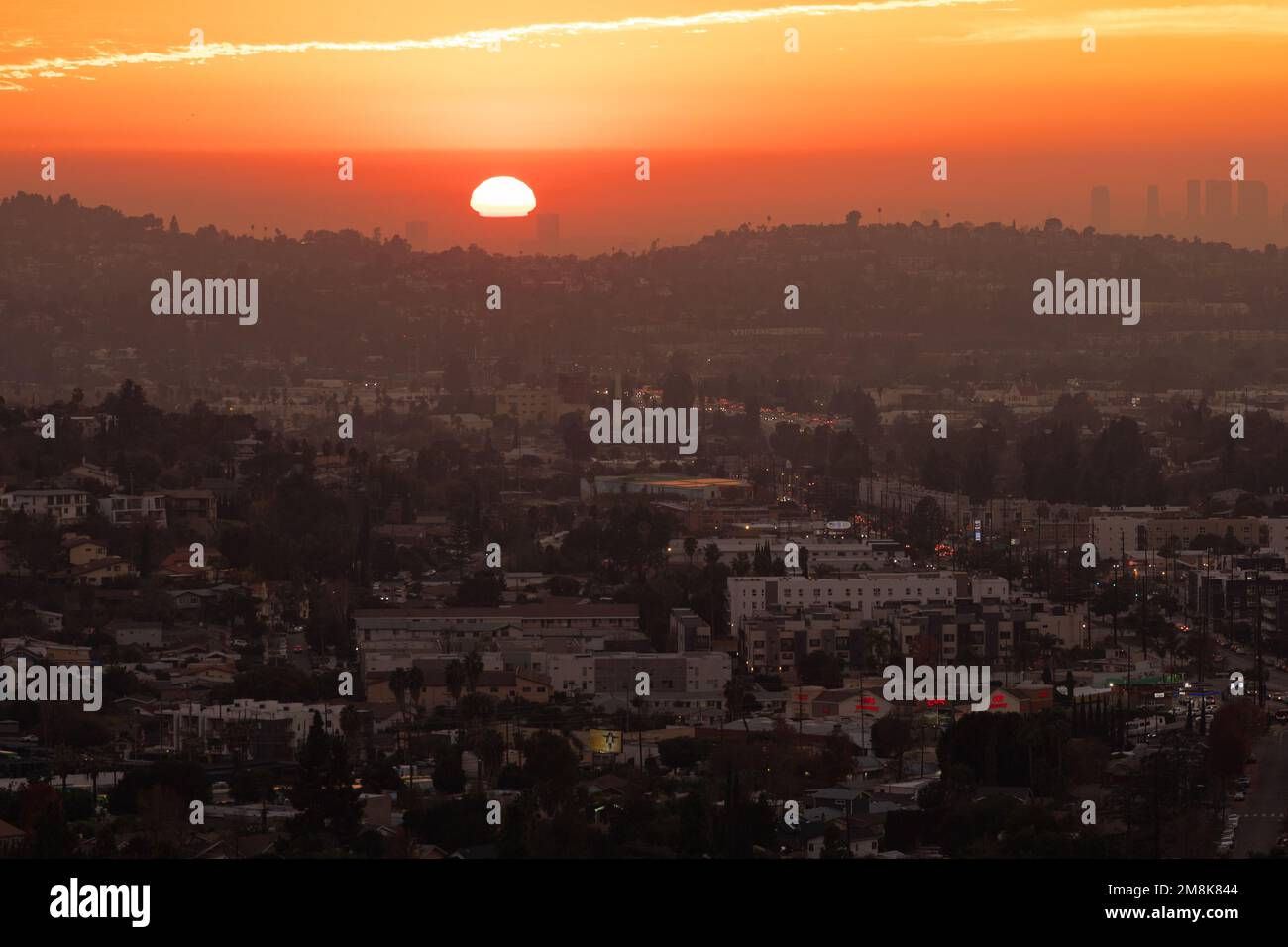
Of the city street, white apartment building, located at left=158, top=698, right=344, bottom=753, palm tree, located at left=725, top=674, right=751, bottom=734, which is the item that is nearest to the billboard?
palm tree, located at left=725, top=674, right=751, bottom=734

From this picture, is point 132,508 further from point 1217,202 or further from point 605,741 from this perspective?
point 1217,202

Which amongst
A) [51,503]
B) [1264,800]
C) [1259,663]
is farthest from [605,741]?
[51,503]

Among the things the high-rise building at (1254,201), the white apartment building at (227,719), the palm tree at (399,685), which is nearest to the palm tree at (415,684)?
the palm tree at (399,685)

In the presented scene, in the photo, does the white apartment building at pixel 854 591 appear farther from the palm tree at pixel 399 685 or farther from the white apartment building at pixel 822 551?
→ the palm tree at pixel 399 685

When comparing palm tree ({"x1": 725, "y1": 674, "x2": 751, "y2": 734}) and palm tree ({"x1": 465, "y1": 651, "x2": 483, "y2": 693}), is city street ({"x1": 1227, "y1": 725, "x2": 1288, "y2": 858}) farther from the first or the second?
palm tree ({"x1": 465, "y1": 651, "x2": 483, "y2": 693})

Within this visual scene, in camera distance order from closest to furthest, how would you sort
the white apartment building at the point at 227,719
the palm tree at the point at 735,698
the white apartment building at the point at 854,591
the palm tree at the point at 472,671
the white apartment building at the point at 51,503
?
1. the white apartment building at the point at 227,719
2. the palm tree at the point at 735,698
3. the palm tree at the point at 472,671
4. the white apartment building at the point at 854,591
5. the white apartment building at the point at 51,503

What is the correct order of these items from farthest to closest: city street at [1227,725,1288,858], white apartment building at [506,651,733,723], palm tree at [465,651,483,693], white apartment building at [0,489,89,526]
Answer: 1. white apartment building at [0,489,89,526]
2. palm tree at [465,651,483,693]
3. white apartment building at [506,651,733,723]
4. city street at [1227,725,1288,858]

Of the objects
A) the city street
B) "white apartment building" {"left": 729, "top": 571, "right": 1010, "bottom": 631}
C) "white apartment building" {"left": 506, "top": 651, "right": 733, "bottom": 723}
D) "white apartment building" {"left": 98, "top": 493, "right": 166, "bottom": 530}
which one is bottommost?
the city street

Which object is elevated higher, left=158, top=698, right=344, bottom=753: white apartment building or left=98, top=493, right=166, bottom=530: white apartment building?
left=98, top=493, right=166, bottom=530: white apartment building
